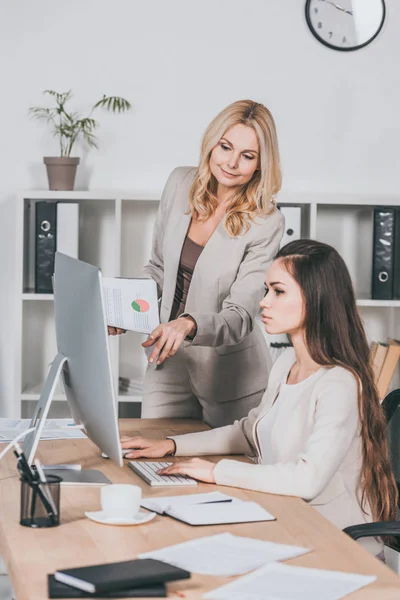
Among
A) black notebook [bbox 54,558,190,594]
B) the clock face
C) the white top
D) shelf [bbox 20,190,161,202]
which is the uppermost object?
the clock face

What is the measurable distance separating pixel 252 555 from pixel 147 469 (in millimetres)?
544

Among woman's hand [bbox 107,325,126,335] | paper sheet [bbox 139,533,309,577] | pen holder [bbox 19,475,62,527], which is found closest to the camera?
paper sheet [bbox 139,533,309,577]

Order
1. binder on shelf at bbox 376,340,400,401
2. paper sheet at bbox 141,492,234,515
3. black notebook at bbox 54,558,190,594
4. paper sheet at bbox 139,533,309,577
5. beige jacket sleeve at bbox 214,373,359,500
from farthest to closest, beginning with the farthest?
binder on shelf at bbox 376,340,400,401 → beige jacket sleeve at bbox 214,373,359,500 → paper sheet at bbox 141,492,234,515 → paper sheet at bbox 139,533,309,577 → black notebook at bbox 54,558,190,594

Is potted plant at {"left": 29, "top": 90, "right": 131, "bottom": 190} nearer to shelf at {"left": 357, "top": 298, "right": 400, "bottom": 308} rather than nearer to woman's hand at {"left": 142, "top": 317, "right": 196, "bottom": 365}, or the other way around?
shelf at {"left": 357, "top": 298, "right": 400, "bottom": 308}

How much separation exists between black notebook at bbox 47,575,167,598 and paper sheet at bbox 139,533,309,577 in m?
0.10

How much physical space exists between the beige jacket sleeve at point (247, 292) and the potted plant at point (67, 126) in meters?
1.36

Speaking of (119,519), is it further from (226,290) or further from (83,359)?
(226,290)

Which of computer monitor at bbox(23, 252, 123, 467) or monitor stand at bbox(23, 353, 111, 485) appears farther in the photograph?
monitor stand at bbox(23, 353, 111, 485)

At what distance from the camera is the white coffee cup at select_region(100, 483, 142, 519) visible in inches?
55.2

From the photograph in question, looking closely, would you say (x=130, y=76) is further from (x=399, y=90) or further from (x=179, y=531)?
(x=179, y=531)

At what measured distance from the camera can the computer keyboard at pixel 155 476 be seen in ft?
5.48

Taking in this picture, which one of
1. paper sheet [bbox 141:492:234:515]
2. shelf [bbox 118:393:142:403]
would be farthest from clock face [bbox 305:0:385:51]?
paper sheet [bbox 141:492:234:515]

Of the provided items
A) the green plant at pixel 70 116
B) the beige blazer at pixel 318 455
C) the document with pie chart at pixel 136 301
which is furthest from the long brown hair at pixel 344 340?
the green plant at pixel 70 116

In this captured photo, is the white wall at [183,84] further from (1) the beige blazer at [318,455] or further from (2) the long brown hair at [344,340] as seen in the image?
(1) the beige blazer at [318,455]
